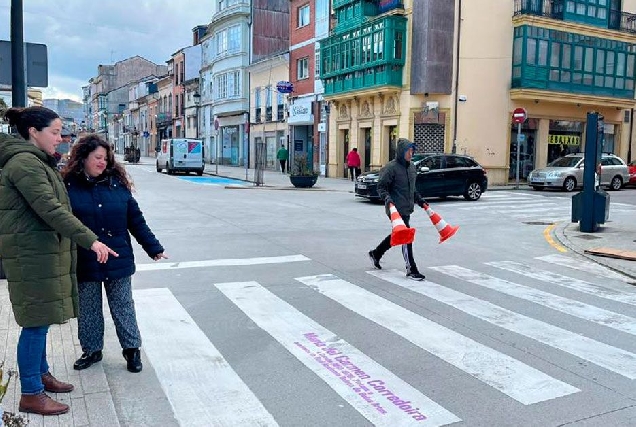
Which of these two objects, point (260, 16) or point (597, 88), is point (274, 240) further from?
point (260, 16)

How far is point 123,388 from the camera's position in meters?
4.30

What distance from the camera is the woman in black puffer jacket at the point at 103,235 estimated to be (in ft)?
14.0

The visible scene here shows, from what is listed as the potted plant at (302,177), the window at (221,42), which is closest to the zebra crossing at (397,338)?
the potted plant at (302,177)

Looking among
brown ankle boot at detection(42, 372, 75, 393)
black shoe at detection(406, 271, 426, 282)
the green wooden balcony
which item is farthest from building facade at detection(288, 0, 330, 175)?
brown ankle boot at detection(42, 372, 75, 393)

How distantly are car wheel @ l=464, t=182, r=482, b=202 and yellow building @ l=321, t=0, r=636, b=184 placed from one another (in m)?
7.28

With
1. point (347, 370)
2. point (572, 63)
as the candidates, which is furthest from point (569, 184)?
point (347, 370)

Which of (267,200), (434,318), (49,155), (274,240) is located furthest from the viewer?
(267,200)

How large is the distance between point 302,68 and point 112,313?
3379 centimetres

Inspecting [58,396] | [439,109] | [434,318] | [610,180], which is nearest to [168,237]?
[434,318]

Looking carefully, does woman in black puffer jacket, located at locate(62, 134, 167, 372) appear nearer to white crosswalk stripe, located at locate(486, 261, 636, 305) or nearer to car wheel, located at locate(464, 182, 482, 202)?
white crosswalk stripe, located at locate(486, 261, 636, 305)

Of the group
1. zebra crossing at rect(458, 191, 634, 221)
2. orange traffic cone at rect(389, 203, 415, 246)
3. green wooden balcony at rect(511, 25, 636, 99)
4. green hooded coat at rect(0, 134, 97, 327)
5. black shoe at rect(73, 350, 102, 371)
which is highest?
green wooden balcony at rect(511, 25, 636, 99)

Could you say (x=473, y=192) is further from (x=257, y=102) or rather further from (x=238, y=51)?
(x=238, y=51)

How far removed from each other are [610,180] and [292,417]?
2562 cm

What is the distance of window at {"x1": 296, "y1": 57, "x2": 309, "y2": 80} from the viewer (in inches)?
1428
